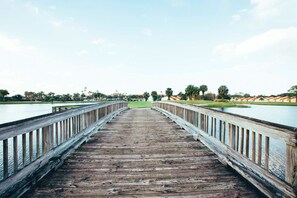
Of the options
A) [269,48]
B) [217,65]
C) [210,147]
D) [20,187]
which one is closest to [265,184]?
[210,147]

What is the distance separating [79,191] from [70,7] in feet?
60.6

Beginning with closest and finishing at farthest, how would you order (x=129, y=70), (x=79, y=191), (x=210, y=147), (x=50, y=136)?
(x=79, y=191)
(x=50, y=136)
(x=210, y=147)
(x=129, y=70)

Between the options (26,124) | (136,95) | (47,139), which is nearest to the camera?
(26,124)

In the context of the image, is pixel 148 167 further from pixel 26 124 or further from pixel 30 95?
pixel 30 95

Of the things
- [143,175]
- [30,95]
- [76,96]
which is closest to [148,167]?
[143,175]

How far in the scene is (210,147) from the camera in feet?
13.9

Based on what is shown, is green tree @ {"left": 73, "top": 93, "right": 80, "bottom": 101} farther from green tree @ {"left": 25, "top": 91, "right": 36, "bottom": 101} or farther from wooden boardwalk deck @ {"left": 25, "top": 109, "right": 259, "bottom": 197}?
wooden boardwalk deck @ {"left": 25, "top": 109, "right": 259, "bottom": 197}

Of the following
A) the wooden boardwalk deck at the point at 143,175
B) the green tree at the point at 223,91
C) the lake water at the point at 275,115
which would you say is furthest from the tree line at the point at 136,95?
the wooden boardwalk deck at the point at 143,175

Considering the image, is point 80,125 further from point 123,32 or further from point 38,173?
point 123,32

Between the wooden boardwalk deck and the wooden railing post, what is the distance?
1.90 ft

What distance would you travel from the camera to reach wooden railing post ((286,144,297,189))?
193 cm

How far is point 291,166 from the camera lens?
6.51ft

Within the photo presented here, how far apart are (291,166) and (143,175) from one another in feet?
6.45

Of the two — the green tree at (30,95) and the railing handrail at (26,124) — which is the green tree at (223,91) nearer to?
the railing handrail at (26,124)
